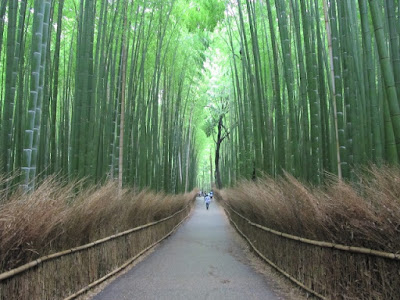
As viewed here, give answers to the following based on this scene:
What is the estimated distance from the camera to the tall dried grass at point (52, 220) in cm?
232

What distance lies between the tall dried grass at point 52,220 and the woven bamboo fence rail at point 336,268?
6.43 feet

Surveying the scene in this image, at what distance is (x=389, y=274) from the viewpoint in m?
2.17

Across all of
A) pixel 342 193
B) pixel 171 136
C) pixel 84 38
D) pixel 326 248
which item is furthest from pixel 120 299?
pixel 171 136

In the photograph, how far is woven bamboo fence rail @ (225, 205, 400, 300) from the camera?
221 cm

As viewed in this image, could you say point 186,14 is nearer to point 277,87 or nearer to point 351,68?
point 277,87

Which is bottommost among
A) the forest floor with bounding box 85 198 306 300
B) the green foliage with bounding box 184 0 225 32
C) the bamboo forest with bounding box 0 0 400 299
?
the forest floor with bounding box 85 198 306 300

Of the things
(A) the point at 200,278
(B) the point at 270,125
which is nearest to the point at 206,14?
(B) the point at 270,125

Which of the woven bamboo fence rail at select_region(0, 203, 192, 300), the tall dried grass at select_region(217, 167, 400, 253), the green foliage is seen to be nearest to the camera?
the tall dried grass at select_region(217, 167, 400, 253)

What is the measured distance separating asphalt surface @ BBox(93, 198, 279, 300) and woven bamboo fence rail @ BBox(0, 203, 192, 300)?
183 millimetres

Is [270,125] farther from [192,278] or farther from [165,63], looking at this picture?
[192,278]

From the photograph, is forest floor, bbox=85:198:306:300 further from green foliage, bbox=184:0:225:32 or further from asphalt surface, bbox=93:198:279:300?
green foliage, bbox=184:0:225:32

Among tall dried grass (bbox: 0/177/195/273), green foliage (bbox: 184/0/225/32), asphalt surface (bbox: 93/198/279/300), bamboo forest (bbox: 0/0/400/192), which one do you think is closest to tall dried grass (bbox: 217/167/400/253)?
bamboo forest (bbox: 0/0/400/192)

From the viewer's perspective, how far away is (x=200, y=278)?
431 centimetres

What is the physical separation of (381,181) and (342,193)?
1.09 feet
